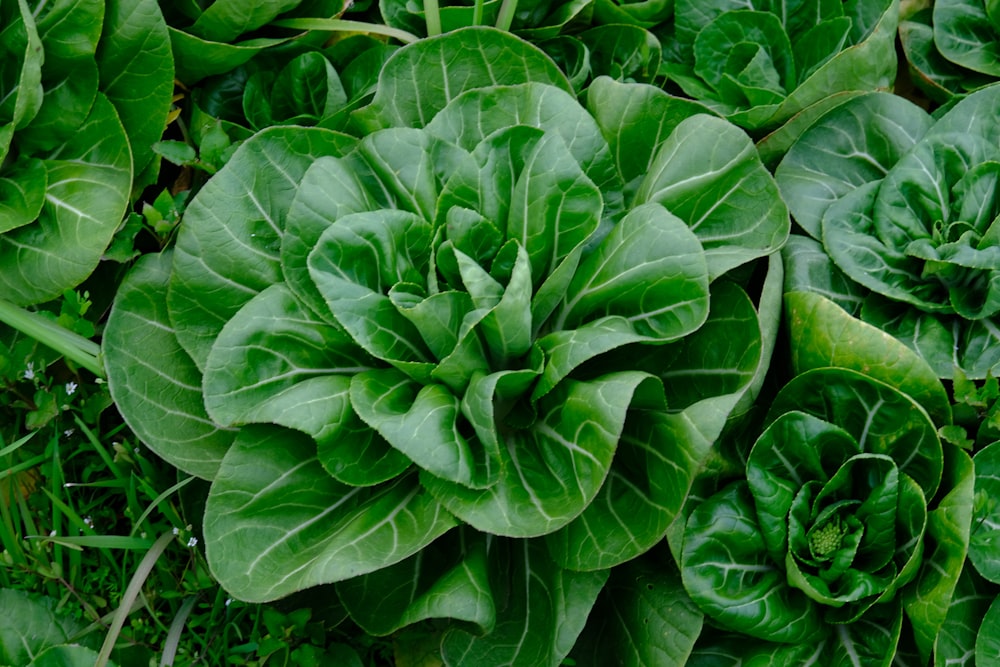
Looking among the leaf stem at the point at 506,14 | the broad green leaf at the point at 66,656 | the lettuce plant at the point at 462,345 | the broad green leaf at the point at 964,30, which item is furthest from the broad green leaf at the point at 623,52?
the broad green leaf at the point at 66,656

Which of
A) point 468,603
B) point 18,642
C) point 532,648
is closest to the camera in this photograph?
point 468,603

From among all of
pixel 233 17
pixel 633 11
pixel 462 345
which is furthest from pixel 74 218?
pixel 633 11

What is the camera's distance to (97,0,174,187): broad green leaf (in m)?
2.00

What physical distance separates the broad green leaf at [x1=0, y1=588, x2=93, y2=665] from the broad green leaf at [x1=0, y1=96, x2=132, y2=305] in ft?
2.00

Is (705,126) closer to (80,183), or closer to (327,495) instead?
(327,495)

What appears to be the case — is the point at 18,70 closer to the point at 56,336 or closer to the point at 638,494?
the point at 56,336

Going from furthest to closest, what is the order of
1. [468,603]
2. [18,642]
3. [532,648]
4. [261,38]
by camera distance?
[261,38] < [18,642] < [532,648] < [468,603]

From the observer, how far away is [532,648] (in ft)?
5.66

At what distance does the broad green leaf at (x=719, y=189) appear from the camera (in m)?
1.74

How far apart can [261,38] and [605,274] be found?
3.50 feet

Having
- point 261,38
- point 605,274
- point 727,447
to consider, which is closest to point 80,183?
point 261,38

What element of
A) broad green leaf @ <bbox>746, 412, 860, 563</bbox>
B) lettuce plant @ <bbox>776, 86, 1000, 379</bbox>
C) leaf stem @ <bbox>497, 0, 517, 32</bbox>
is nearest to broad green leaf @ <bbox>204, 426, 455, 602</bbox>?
broad green leaf @ <bbox>746, 412, 860, 563</bbox>

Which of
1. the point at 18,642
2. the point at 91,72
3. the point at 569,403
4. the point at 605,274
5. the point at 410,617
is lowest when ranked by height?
the point at 18,642

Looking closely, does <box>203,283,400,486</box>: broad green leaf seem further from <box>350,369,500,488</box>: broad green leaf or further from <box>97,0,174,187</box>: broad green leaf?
<box>97,0,174,187</box>: broad green leaf
